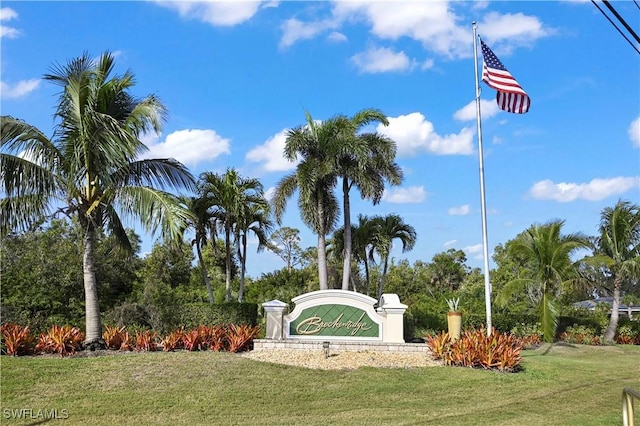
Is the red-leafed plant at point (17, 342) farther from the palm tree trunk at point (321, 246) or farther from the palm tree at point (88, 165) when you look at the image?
the palm tree trunk at point (321, 246)

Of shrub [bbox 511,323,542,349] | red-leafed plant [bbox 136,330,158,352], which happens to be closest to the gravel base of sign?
red-leafed plant [bbox 136,330,158,352]

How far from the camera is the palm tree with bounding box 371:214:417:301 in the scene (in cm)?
2275

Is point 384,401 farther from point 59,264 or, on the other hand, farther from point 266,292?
point 266,292

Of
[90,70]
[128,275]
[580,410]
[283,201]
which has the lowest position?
[580,410]

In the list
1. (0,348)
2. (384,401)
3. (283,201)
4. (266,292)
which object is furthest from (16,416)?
(266,292)

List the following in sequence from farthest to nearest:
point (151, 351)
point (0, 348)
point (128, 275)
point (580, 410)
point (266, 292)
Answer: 1. point (266, 292)
2. point (128, 275)
3. point (151, 351)
4. point (0, 348)
5. point (580, 410)

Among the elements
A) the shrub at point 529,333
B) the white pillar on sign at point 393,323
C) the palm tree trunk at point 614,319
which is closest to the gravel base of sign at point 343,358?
the white pillar on sign at point 393,323

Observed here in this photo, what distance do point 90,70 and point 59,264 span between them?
1048cm

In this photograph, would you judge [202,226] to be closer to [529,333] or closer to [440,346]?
[440,346]

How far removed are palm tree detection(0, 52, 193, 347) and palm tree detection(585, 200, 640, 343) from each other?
16.2 metres

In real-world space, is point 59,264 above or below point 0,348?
above

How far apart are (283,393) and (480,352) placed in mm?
4953

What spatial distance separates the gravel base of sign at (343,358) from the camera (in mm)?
12805

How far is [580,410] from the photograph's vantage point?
378 inches
